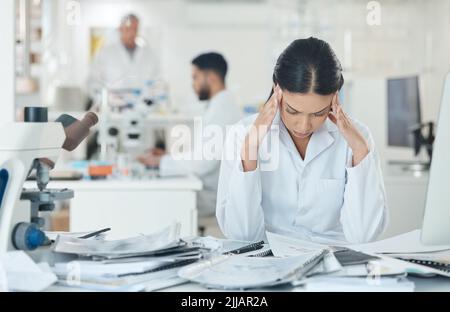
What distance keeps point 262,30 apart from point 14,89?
517 cm

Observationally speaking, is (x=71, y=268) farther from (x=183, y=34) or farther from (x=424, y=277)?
(x=183, y=34)

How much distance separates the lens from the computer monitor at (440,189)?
1060 mm

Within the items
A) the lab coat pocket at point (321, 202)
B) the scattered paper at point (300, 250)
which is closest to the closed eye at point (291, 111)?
the lab coat pocket at point (321, 202)

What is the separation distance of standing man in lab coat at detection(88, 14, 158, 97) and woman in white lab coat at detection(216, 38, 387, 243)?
2.57m

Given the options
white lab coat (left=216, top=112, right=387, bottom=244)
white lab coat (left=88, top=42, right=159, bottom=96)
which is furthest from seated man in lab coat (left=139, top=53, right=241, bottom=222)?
white lab coat (left=216, top=112, right=387, bottom=244)

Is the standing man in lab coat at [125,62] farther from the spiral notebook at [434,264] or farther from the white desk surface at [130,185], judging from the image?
the spiral notebook at [434,264]

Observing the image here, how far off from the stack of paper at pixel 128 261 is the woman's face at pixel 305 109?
51 cm

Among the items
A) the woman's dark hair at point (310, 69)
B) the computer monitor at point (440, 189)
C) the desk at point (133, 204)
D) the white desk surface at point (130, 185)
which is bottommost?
the desk at point (133, 204)

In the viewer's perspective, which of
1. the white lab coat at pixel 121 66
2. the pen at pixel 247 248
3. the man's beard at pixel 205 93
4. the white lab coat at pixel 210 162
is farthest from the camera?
the white lab coat at pixel 121 66

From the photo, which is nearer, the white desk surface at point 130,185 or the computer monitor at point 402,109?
the white desk surface at point 130,185

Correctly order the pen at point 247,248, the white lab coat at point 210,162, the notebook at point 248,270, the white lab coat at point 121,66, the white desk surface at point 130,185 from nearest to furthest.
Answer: the notebook at point 248,270 < the pen at point 247,248 < the white desk surface at point 130,185 < the white lab coat at point 210,162 < the white lab coat at point 121,66

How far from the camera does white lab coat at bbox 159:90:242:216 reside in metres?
2.95

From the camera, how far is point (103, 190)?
2549 millimetres

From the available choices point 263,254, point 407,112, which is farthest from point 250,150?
point 407,112
